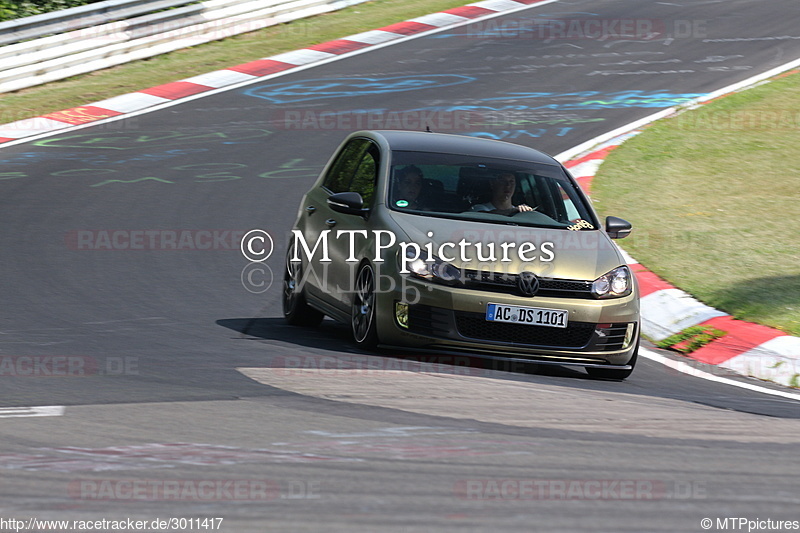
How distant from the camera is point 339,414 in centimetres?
608

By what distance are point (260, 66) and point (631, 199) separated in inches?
366

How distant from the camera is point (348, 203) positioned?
28.0 feet

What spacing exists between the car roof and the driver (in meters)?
0.30

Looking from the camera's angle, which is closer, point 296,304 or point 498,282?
point 498,282

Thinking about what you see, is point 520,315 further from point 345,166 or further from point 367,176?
point 345,166

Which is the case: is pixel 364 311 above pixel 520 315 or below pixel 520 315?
below

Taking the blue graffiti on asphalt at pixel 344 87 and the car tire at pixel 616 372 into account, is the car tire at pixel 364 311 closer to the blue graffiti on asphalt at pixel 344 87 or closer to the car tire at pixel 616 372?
the car tire at pixel 616 372

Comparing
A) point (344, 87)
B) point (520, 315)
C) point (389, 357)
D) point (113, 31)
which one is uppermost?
point (520, 315)

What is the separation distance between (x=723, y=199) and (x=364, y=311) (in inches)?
→ 263

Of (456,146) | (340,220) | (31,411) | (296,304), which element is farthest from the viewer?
(296,304)

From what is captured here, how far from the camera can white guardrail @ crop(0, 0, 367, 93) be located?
61.9ft

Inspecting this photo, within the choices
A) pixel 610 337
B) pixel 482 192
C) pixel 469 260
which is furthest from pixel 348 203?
pixel 610 337

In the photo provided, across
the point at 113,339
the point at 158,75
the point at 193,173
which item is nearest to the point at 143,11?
the point at 158,75

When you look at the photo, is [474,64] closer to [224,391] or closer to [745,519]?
[224,391]
